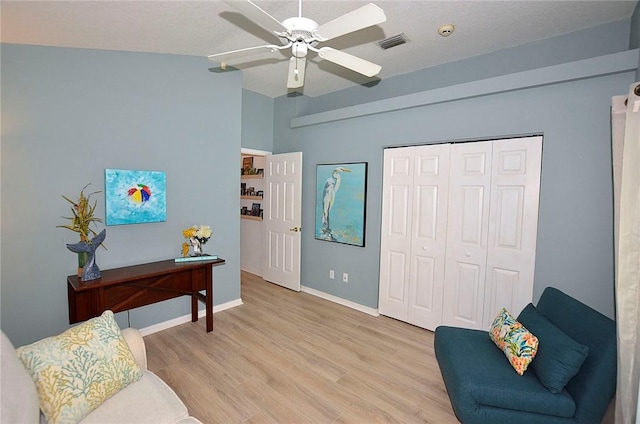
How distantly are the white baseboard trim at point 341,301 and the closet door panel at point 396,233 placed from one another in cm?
13

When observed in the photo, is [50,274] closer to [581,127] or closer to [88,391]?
[88,391]

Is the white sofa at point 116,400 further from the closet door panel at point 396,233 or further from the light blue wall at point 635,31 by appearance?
the light blue wall at point 635,31

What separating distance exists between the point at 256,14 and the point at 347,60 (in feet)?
1.96

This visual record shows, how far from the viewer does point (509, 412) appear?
67.6 inches

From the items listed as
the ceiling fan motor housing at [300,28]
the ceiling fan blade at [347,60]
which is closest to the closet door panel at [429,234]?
the ceiling fan blade at [347,60]

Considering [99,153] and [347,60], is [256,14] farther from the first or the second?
[99,153]

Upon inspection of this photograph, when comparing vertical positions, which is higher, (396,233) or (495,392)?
(396,233)

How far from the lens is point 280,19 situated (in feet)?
7.90

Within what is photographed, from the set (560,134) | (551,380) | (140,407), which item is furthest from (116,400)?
(560,134)

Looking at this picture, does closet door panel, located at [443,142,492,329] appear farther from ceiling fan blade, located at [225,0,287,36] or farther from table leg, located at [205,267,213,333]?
table leg, located at [205,267,213,333]

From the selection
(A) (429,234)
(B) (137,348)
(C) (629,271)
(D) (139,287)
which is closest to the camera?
(C) (629,271)

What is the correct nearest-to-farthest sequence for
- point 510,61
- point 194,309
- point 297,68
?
point 297,68 < point 510,61 < point 194,309

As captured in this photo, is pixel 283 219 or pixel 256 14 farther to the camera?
pixel 283 219

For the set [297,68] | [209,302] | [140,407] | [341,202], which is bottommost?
[209,302]
